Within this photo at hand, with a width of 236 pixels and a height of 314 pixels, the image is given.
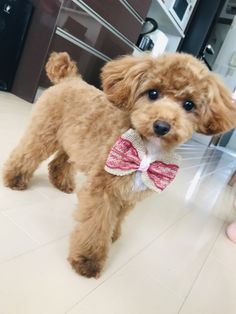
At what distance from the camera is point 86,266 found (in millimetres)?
1019

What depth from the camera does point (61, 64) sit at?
57.1 inches

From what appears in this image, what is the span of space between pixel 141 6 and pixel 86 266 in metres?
3.19

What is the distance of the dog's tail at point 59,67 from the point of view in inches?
56.7

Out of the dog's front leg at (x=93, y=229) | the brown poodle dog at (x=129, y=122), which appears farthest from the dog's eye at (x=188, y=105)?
the dog's front leg at (x=93, y=229)

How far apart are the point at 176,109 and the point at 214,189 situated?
2335 mm

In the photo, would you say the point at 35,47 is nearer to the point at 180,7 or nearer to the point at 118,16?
the point at 118,16

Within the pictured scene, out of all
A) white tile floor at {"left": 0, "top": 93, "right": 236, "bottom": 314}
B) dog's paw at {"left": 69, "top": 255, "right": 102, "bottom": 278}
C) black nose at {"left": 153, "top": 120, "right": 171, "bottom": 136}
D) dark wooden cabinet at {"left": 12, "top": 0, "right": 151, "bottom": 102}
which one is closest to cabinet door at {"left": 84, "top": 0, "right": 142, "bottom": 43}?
dark wooden cabinet at {"left": 12, "top": 0, "right": 151, "bottom": 102}

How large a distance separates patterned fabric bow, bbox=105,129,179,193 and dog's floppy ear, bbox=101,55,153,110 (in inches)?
4.1

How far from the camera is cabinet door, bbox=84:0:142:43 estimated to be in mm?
2969

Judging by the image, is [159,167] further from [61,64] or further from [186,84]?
[61,64]

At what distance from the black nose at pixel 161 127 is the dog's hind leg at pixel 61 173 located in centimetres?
74

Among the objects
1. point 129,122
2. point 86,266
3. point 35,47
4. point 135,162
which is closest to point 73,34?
point 35,47

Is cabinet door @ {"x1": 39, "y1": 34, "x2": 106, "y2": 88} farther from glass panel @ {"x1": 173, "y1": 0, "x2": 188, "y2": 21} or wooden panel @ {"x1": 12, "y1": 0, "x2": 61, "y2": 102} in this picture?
glass panel @ {"x1": 173, "y1": 0, "x2": 188, "y2": 21}

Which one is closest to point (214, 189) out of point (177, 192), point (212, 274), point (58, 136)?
point (177, 192)
